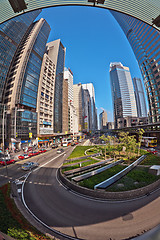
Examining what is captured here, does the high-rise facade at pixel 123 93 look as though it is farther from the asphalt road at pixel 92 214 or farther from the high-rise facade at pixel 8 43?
the asphalt road at pixel 92 214

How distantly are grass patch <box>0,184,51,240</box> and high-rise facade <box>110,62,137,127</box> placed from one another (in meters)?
161

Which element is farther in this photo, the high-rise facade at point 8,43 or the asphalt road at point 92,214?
the high-rise facade at point 8,43

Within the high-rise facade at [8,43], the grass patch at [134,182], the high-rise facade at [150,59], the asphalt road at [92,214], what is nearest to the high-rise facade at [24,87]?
the high-rise facade at [8,43]

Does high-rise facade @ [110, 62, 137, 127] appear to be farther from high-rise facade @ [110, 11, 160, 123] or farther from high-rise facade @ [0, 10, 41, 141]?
high-rise facade @ [0, 10, 41, 141]

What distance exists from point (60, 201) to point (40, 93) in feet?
193

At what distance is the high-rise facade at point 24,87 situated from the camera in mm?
47778

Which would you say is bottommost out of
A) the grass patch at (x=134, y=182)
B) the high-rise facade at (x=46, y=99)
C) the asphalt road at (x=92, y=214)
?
the asphalt road at (x=92, y=214)

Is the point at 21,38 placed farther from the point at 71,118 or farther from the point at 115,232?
the point at 115,232

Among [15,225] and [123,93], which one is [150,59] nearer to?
[15,225]

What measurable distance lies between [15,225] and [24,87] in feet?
180

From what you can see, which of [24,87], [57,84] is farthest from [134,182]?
[57,84]

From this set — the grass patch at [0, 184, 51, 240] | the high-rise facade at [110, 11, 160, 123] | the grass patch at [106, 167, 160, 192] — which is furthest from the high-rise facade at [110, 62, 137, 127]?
the grass patch at [0, 184, 51, 240]

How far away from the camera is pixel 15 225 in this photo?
752 centimetres

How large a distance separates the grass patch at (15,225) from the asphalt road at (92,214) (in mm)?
1409
